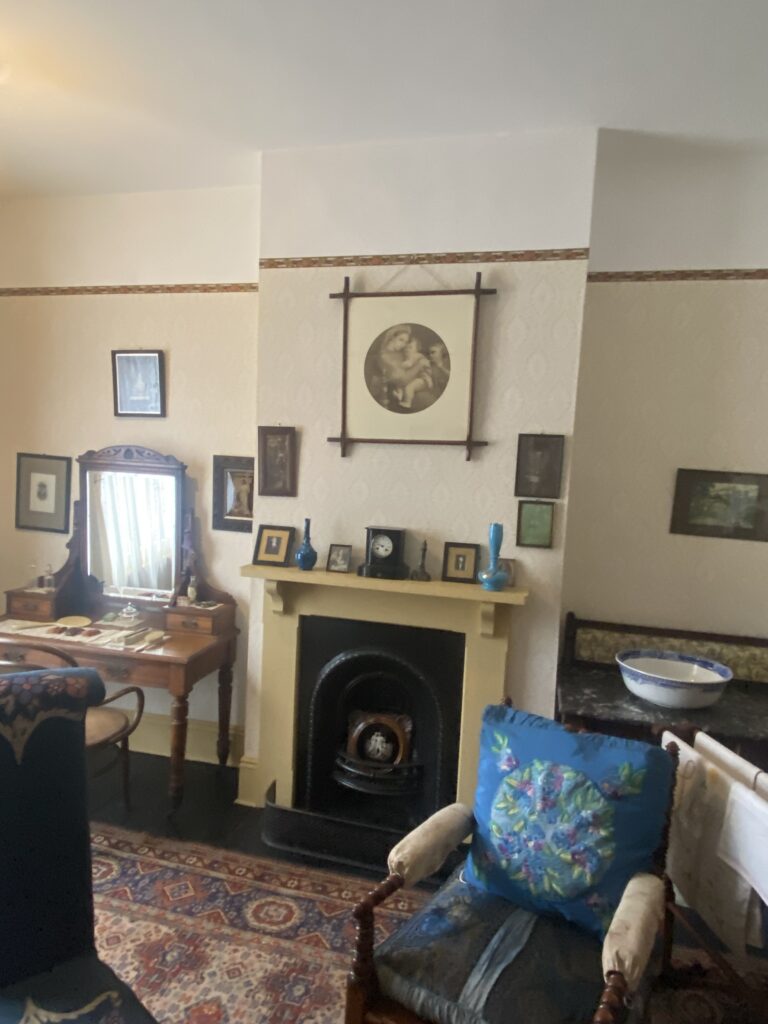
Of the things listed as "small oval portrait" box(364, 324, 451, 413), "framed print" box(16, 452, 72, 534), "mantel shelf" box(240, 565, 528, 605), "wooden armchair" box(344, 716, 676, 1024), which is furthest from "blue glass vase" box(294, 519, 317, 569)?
"framed print" box(16, 452, 72, 534)

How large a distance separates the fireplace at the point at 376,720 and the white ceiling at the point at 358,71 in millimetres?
1923

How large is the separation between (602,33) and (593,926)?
7.73 ft

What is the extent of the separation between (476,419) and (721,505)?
112 cm

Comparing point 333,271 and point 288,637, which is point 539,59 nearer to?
point 333,271

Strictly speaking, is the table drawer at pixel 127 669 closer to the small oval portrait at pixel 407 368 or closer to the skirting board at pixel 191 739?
the skirting board at pixel 191 739

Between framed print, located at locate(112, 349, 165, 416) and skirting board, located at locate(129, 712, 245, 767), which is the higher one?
framed print, located at locate(112, 349, 165, 416)

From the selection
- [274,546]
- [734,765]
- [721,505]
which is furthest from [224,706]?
[721,505]

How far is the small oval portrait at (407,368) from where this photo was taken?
2580mm

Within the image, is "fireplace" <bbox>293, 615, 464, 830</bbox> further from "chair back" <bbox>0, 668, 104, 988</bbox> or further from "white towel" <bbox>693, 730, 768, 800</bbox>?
"chair back" <bbox>0, 668, 104, 988</bbox>

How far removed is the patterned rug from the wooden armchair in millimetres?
523

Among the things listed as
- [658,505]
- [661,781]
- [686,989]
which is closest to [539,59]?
[658,505]

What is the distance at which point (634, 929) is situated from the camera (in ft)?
4.56

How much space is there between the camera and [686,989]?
193 centimetres

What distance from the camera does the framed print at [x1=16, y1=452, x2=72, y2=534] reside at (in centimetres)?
333
